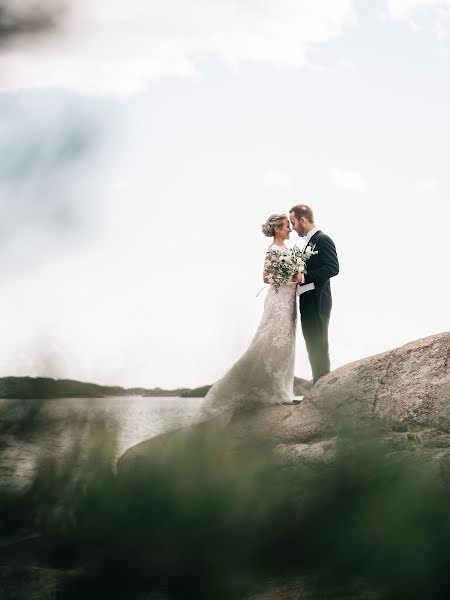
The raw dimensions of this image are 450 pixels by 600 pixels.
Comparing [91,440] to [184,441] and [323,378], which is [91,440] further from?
[323,378]

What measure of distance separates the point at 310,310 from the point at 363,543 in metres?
5.34

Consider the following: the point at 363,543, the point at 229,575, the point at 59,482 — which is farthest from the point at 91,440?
the point at 363,543

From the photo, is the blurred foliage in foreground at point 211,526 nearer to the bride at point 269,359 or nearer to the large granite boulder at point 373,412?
the large granite boulder at point 373,412

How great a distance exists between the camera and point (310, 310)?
10680mm

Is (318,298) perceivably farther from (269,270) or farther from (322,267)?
(269,270)

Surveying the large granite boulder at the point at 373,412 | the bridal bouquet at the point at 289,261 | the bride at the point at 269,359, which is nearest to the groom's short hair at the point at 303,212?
the bride at the point at 269,359

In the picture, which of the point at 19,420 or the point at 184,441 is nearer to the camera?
the point at 19,420

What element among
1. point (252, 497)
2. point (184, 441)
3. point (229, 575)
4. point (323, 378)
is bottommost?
point (229, 575)

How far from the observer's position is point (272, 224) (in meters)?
11.0

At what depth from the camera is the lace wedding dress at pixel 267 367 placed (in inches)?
413

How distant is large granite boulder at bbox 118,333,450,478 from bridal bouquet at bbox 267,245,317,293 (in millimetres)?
1782

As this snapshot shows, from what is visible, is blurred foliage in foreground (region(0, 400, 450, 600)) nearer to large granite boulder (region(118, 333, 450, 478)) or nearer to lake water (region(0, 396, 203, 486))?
lake water (region(0, 396, 203, 486))

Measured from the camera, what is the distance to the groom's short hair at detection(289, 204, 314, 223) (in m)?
11.0

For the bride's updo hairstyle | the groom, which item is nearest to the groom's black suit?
the groom
